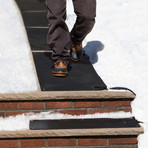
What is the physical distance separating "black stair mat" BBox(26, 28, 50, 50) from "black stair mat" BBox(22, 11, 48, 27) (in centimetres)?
19

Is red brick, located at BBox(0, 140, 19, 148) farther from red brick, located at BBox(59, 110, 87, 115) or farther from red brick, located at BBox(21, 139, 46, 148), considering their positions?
red brick, located at BBox(59, 110, 87, 115)

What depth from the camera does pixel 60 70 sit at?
3.62 metres

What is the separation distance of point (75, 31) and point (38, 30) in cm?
110

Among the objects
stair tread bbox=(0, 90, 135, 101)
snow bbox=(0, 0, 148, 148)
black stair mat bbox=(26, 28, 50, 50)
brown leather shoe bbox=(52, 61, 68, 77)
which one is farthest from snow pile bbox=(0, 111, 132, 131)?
black stair mat bbox=(26, 28, 50, 50)

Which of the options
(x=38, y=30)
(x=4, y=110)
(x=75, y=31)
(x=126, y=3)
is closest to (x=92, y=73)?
(x=75, y=31)

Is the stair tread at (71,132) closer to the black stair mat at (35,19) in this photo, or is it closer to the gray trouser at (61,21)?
the gray trouser at (61,21)

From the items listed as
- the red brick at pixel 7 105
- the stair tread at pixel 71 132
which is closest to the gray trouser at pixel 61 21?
the red brick at pixel 7 105

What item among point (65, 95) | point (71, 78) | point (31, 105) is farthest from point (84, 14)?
point (31, 105)

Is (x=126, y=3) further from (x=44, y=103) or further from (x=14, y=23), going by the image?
(x=44, y=103)

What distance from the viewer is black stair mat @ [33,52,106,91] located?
133 inches

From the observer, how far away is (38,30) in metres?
4.93

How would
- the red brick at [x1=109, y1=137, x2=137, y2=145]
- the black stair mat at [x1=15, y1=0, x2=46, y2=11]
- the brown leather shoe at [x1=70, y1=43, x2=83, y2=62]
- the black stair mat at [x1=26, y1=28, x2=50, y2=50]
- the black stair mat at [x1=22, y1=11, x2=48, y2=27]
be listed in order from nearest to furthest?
1. the red brick at [x1=109, y1=137, x2=137, y2=145]
2. the brown leather shoe at [x1=70, y1=43, x2=83, y2=62]
3. the black stair mat at [x1=26, y1=28, x2=50, y2=50]
4. the black stair mat at [x1=22, y1=11, x2=48, y2=27]
5. the black stair mat at [x1=15, y1=0, x2=46, y2=11]

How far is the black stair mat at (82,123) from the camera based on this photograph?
3.06 meters

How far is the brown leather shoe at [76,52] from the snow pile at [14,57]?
0.43 m
